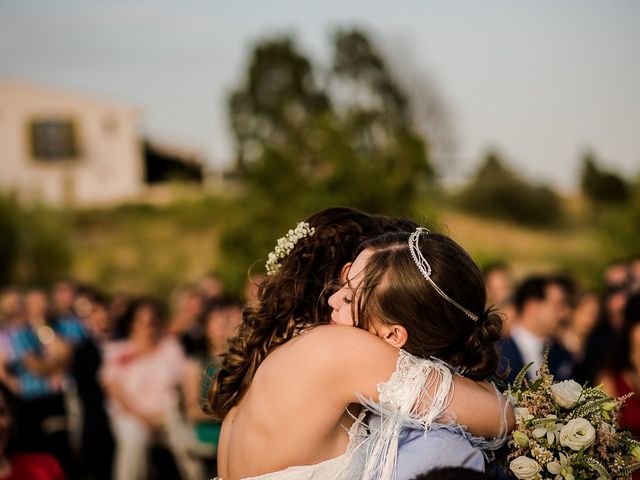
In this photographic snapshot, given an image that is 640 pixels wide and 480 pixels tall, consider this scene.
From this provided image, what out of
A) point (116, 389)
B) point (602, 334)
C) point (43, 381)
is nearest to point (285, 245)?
point (602, 334)

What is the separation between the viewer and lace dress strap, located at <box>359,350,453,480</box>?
2.70 metres

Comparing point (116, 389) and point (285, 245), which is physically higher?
point (285, 245)

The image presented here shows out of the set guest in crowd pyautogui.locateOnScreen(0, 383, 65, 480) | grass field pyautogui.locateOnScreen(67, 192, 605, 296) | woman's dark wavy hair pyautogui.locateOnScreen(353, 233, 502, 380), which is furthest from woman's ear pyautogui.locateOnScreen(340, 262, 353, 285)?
grass field pyautogui.locateOnScreen(67, 192, 605, 296)

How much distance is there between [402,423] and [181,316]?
8.88m

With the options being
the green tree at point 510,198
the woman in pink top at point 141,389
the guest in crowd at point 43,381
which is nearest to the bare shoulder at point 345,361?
the woman in pink top at point 141,389

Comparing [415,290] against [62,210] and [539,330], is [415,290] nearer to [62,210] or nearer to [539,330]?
[539,330]

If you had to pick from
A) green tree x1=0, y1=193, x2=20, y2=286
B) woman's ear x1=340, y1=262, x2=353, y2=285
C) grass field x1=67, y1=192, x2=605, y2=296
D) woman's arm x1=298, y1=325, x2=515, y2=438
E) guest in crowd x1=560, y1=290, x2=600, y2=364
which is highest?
woman's ear x1=340, y1=262, x2=353, y2=285

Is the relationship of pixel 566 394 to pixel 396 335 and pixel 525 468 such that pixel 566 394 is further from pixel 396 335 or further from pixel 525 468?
pixel 396 335

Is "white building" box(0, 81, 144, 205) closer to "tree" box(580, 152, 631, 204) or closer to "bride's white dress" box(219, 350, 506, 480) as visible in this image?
"tree" box(580, 152, 631, 204)

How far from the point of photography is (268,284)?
10.8ft

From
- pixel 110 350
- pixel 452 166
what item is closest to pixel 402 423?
pixel 110 350

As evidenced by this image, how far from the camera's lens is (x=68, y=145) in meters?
45.9

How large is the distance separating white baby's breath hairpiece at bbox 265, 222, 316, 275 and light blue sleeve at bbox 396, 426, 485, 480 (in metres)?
0.93

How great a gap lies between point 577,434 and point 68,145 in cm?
4596
